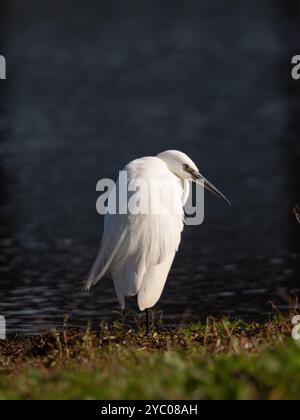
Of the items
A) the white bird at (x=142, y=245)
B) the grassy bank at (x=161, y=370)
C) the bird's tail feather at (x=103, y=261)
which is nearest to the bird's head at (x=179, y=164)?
the white bird at (x=142, y=245)

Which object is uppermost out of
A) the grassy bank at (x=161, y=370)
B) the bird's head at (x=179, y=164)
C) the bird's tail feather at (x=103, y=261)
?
the bird's head at (x=179, y=164)

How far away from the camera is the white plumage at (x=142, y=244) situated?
25.0ft

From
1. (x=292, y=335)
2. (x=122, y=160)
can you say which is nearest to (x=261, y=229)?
(x=122, y=160)

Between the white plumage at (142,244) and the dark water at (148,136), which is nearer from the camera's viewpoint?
the white plumage at (142,244)

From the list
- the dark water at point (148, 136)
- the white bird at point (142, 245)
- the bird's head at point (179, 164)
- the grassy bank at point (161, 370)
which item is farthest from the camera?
the dark water at point (148, 136)

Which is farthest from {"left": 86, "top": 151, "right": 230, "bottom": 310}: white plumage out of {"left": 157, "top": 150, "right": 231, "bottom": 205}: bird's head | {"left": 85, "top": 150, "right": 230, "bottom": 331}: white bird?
{"left": 157, "top": 150, "right": 231, "bottom": 205}: bird's head

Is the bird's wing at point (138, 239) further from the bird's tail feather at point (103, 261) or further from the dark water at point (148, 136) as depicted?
the dark water at point (148, 136)

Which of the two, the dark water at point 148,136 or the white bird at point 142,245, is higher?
the dark water at point 148,136

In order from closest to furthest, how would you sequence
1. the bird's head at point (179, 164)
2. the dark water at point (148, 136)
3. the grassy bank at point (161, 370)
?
the grassy bank at point (161, 370)
the bird's head at point (179, 164)
the dark water at point (148, 136)

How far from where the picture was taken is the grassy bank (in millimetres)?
5066

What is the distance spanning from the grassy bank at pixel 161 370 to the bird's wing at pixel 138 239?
0.81 metres

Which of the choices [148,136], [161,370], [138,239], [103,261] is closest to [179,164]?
[138,239]

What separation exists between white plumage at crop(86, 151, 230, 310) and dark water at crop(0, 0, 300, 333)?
73cm

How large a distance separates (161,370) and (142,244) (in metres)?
2.40
